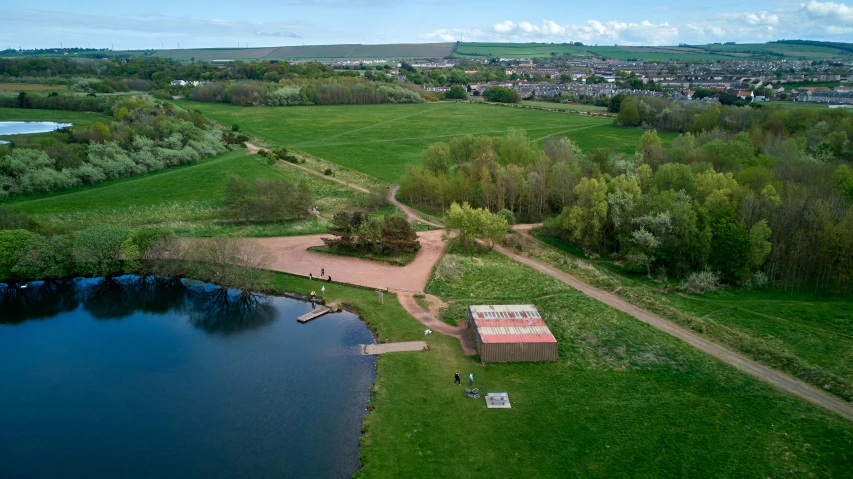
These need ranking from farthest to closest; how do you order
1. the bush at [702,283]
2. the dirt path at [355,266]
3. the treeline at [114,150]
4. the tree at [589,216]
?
the treeline at [114,150], the tree at [589,216], the dirt path at [355,266], the bush at [702,283]

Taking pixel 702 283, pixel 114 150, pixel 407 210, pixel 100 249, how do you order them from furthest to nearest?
1. pixel 114 150
2. pixel 407 210
3. pixel 100 249
4. pixel 702 283

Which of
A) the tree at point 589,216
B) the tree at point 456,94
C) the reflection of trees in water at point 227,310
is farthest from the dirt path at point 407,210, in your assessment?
the tree at point 456,94

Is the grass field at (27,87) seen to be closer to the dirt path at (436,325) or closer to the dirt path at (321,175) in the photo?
the dirt path at (321,175)

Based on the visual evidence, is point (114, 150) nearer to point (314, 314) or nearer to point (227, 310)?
point (227, 310)

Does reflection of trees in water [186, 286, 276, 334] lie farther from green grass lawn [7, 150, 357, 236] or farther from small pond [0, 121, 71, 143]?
small pond [0, 121, 71, 143]

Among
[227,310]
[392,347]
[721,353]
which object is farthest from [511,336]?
[227,310]

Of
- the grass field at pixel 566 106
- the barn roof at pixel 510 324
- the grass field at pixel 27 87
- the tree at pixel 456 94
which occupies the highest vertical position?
the grass field at pixel 27 87

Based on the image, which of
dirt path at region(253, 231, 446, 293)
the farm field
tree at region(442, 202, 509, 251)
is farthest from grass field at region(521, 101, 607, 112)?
dirt path at region(253, 231, 446, 293)
